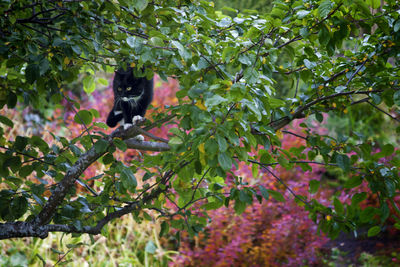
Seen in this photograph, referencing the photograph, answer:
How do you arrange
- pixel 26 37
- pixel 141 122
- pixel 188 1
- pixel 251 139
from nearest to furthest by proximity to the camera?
pixel 251 139 → pixel 26 37 → pixel 188 1 → pixel 141 122

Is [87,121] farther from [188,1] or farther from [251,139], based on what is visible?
[251,139]

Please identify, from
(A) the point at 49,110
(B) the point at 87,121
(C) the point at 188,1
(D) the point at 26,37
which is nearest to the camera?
(D) the point at 26,37

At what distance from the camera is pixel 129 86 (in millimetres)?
2275

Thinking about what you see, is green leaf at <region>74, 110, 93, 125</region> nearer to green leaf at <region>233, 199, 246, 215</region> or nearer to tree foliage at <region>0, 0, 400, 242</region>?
tree foliage at <region>0, 0, 400, 242</region>

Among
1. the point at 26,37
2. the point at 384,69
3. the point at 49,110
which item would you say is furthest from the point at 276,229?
the point at 49,110

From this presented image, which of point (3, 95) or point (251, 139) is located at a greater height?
point (3, 95)

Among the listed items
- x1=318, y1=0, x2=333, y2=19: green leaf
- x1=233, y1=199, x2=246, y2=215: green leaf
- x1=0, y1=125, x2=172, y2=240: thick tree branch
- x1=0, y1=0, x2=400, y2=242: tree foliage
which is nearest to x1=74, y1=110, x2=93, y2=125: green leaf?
x1=0, y1=0, x2=400, y2=242: tree foliage

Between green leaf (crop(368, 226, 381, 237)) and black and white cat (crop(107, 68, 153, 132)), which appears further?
black and white cat (crop(107, 68, 153, 132))

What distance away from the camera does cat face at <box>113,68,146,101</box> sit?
2275mm

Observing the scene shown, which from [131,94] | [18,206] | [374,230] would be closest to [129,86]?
[131,94]

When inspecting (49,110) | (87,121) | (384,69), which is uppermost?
(49,110)

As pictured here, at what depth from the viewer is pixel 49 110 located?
5910mm

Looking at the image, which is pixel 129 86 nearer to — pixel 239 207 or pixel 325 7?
pixel 239 207

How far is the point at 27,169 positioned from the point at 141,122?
540 mm
